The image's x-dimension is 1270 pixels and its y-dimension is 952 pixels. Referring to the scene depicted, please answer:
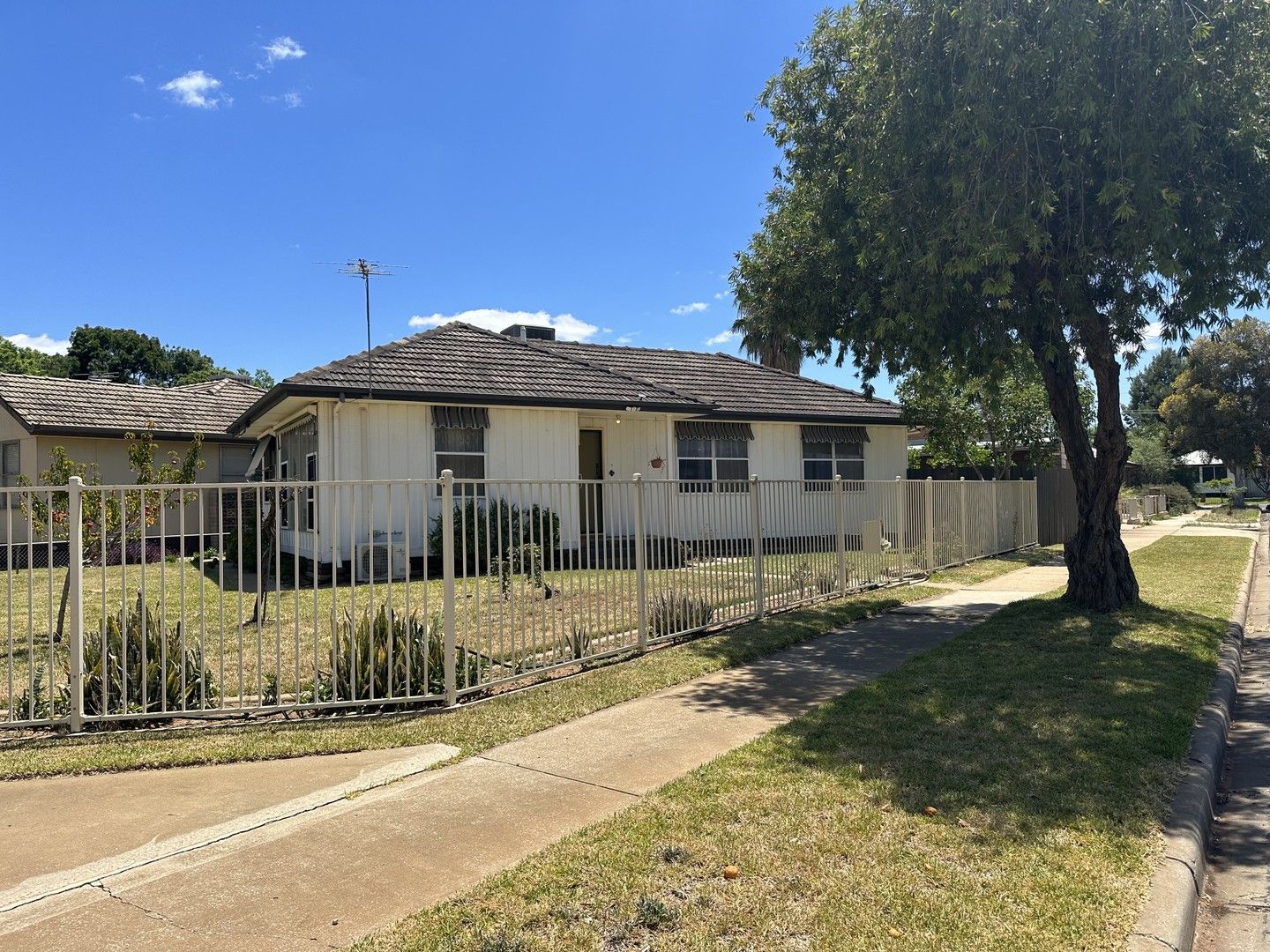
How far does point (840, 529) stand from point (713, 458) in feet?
27.1

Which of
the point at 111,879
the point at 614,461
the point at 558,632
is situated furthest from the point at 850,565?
the point at 111,879

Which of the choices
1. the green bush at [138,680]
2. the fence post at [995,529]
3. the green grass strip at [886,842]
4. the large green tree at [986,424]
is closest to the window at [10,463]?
the green bush at [138,680]

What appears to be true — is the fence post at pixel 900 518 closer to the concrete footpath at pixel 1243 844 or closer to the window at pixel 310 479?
the concrete footpath at pixel 1243 844

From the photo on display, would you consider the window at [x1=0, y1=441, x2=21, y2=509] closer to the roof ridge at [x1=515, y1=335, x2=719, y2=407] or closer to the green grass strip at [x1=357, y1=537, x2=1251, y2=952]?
the roof ridge at [x1=515, y1=335, x2=719, y2=407]

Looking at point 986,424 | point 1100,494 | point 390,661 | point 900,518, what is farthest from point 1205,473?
point 390,661

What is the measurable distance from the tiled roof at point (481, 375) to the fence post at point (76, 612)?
8.31 meters

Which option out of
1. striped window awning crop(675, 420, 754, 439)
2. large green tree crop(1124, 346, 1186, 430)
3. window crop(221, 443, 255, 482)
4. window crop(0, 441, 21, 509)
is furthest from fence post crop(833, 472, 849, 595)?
large green tree crop(1124, 346, 1186, 430)

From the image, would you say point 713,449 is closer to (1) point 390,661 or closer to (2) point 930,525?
(2) point 930,525

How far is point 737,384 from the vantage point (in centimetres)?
2220

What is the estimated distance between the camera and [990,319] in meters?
Result: 10.4

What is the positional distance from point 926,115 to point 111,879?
9.33 meters

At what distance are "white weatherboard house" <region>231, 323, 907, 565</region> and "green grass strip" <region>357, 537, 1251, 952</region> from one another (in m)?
4.31

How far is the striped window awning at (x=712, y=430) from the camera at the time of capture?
778 inches

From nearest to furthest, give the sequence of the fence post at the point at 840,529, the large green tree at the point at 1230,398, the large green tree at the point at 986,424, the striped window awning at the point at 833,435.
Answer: the fence post at the point at 840,529, the striped window awning at the point at 833,435, the large green tree at the point at 986,424, the large green tree at the point at 1230,398
